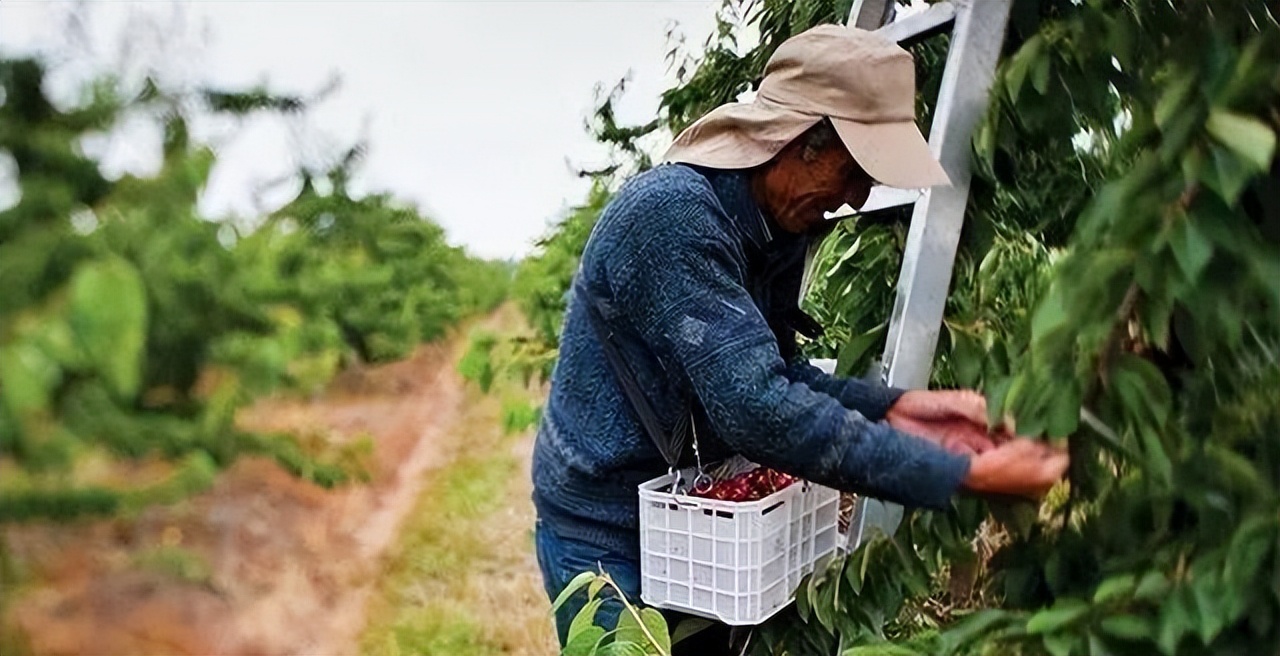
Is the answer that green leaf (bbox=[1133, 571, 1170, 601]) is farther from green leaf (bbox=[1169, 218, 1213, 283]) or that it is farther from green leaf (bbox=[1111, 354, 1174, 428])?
green leaf (bbox=[1169, 218, 1213, 283])

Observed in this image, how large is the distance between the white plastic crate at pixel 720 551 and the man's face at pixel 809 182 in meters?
0.30

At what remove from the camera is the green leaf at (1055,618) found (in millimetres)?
854

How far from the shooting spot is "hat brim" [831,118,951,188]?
111 centimetres

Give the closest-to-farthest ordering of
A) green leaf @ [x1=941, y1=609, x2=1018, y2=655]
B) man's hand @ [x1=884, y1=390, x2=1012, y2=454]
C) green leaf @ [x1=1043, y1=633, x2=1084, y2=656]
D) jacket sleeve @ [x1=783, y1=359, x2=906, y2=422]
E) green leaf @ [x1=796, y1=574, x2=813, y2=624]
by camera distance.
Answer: green leaf @ [x1=1043, y1=633, x2=1084, y2=656] → green leaf @ [x1=941, y1=609, x2=1018, y2=655] → man's hand @ [x1=884, y1=390, x2=1012, y2=454] → jacket sleeve @ [x1=783, y1=359, x2=906, y2=422] → green leaf @ [x1=796, y1=574, x2=813, y2=624]

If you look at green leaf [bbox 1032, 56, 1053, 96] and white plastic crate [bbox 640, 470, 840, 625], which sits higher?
green leaf [bbox 1032, 56, 1053, 96]

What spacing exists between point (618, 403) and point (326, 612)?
1.50 m

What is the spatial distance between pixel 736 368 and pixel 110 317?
2.05 ft

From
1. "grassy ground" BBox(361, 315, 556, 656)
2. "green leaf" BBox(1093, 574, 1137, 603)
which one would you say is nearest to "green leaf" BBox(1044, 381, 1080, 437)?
"green leaf" BBox(1093, 574, 1137, 603)

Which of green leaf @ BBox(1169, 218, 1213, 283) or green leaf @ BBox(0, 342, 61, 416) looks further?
green leaf @ BBox(1169, 218, 1213, 283)

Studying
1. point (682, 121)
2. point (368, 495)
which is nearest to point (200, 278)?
point (682, 121)

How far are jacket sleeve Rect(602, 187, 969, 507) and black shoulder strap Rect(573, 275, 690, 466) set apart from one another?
2.4 inches

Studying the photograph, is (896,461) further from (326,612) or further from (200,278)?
(326,612)

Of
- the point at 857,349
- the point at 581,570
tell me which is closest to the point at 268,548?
the point at 581,570

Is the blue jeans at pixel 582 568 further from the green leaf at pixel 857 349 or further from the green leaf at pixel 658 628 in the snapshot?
the green leaf at pixel 857 349
